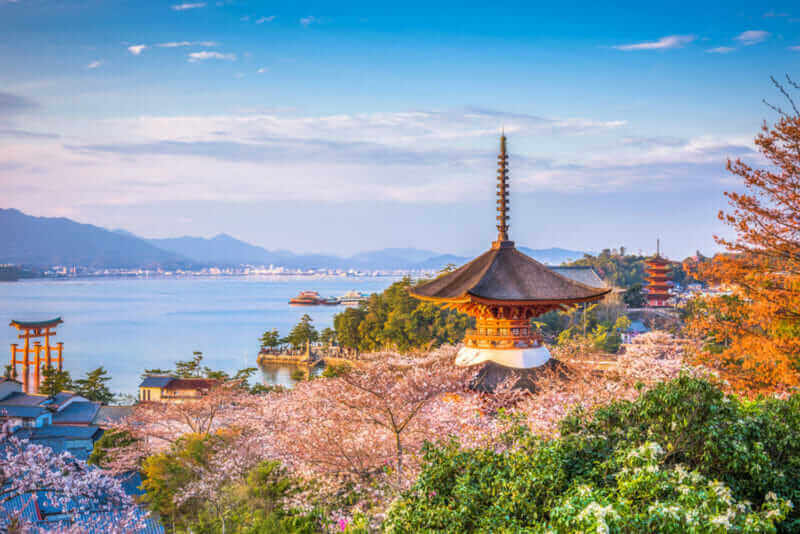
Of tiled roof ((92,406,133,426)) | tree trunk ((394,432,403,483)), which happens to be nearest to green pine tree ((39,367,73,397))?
tiled roof ((92,406,133,426))

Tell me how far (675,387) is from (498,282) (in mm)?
5406

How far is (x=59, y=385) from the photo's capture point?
20.2 m

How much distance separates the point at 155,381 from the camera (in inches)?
867

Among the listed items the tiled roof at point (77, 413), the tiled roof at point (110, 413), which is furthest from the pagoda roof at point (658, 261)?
the tiled roof at point (77, 413)

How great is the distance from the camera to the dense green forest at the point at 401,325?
84.8 ft

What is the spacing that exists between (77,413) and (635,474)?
60.0 ft

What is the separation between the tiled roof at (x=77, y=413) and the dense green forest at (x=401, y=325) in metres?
11.3

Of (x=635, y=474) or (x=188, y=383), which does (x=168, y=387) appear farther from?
(x=635, y=474)

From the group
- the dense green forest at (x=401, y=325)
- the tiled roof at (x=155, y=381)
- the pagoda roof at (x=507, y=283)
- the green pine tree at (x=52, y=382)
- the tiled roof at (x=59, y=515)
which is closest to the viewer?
the tiled roof at (x=59, y=515)

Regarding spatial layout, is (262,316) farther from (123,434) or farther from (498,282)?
(498,282)

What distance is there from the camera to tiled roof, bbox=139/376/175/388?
2166 centimetres

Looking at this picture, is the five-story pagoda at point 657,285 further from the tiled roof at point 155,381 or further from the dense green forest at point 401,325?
the tiled roof at point 155,381

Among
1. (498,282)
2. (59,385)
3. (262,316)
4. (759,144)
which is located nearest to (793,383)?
(759,144)

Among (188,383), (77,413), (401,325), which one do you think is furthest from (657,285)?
(77,413)
